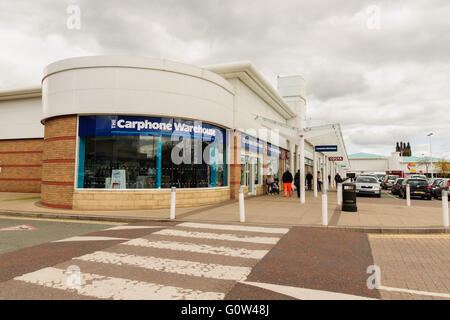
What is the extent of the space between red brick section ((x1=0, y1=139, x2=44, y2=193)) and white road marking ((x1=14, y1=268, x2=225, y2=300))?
18829mm

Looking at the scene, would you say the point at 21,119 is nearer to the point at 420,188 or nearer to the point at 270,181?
the point at 270,181

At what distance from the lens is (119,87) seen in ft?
38.9


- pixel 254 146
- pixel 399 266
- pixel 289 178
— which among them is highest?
pixel 254 146

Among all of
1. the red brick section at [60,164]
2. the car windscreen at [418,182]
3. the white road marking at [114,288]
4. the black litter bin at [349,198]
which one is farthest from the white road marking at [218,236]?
the car windscreen at [418,182]

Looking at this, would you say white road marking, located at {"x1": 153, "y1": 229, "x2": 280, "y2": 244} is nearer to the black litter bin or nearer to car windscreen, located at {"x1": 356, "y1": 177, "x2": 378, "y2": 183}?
the black litter bin

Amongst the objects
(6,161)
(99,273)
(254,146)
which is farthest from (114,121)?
(6,161)

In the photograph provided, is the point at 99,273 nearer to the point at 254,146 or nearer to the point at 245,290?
the point at 245,290

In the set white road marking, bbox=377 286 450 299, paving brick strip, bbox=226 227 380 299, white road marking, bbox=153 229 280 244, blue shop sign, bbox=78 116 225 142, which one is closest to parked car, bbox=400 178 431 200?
paving brick strip, bbox=226 227 380 299

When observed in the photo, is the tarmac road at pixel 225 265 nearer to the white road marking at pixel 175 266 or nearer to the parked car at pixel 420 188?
the white road marking at pixel 175 266

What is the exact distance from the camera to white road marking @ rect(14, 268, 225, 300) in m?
3.58

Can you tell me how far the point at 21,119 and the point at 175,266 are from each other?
69.8 ft

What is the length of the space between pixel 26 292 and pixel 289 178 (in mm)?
15385

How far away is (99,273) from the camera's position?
441cm

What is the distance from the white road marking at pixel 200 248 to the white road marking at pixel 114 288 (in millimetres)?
1812
